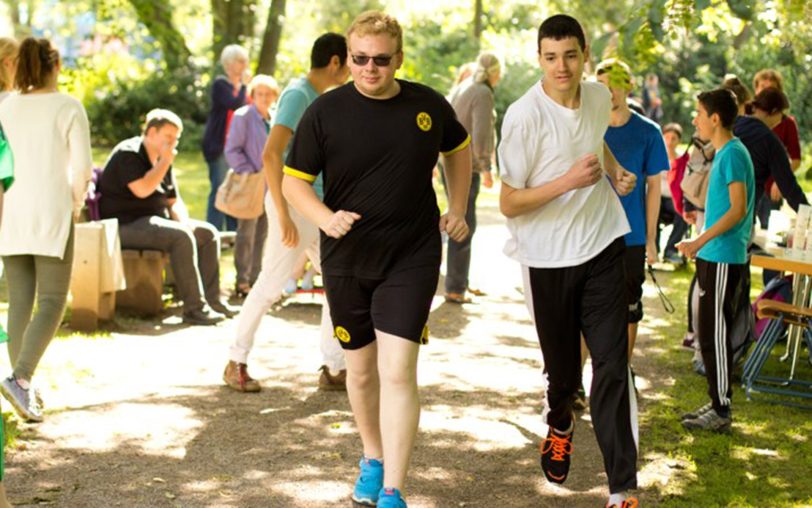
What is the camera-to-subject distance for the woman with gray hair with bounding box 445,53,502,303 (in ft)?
40.2

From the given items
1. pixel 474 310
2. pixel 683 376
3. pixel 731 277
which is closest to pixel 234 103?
pixel 474 310

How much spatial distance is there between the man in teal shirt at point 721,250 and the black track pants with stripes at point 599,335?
1603 millimetres

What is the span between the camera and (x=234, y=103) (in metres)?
16.1

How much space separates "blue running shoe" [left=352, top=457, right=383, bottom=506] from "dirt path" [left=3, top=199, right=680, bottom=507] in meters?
0.09

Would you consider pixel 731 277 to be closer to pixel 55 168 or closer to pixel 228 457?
pixel 228 457

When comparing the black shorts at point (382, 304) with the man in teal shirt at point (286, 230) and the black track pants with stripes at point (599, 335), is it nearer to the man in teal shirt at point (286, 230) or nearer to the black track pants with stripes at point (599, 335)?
the black track pants with stripes at point (599, 335)

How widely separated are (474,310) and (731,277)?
4.69 metres

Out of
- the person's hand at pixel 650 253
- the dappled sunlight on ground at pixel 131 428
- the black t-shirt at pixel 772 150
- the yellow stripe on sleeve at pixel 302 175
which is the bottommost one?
the dappled sunlight on ground at pixel 131 428

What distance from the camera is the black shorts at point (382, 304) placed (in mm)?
5840

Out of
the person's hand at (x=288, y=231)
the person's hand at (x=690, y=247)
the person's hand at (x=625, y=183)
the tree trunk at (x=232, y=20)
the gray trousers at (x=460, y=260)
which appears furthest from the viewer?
the tree trunk at (x=232, y=20)

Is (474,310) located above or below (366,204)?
below

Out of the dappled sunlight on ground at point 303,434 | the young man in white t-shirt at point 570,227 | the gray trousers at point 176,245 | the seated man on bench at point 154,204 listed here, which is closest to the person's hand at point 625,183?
the young man in white t-shirt at point 570,227

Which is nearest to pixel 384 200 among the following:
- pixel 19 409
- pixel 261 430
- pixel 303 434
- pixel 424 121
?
pixel 424 121

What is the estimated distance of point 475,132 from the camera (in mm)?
12273
